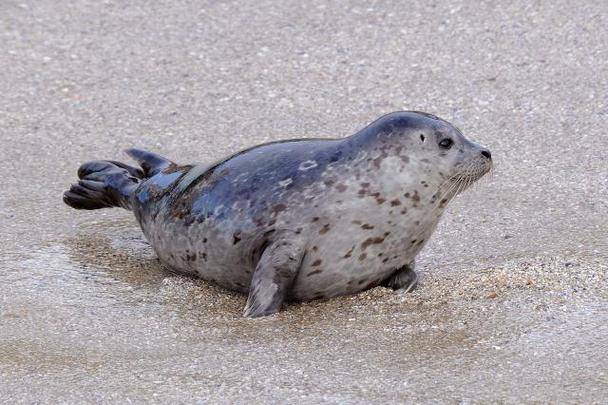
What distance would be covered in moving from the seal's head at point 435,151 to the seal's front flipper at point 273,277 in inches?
19.4

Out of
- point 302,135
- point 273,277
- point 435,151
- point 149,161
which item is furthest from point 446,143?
point 302,135

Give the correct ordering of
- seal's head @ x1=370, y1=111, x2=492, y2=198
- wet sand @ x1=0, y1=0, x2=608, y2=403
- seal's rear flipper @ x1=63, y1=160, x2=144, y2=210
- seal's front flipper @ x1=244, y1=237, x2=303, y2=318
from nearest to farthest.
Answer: wet sand @ x1=0, y1=0, x2=608, y2=403 → seal's front flipper @ x1=244, y1=237, x2=303, y2=318 → seal's head @ x1=370, y1=111, x2=492, y2=198 → seal's rear flipper @ x1=63, y1=160, x2=144, y2=210

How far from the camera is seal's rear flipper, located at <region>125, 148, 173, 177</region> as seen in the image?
5633mm

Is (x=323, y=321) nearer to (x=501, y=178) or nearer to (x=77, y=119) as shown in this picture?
(x=501, y=178)

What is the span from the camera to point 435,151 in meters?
4.70

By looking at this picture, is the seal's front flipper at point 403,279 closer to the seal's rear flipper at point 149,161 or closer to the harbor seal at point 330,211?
the harbor seal at point 330,211

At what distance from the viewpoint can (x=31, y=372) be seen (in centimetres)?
404

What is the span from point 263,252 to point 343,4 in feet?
11.8

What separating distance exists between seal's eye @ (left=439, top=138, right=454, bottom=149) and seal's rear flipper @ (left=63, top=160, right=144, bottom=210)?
56.2 inches

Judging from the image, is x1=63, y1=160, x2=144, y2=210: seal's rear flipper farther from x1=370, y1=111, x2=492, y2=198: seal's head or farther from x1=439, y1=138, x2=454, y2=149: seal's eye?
x1=439, y1=138, x2=454, y2=149: seal's eye

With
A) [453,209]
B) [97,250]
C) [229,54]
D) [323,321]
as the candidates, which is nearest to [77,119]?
[229,54]

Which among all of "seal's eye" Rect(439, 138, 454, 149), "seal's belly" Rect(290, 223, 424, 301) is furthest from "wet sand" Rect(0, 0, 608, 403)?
"seal's eye" Rect(439, 138, 454, 149)

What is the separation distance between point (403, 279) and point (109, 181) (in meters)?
1.49

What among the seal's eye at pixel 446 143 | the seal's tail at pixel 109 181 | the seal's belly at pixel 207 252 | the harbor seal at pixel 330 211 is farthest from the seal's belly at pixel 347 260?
the seal's tail at pixel 109 181
